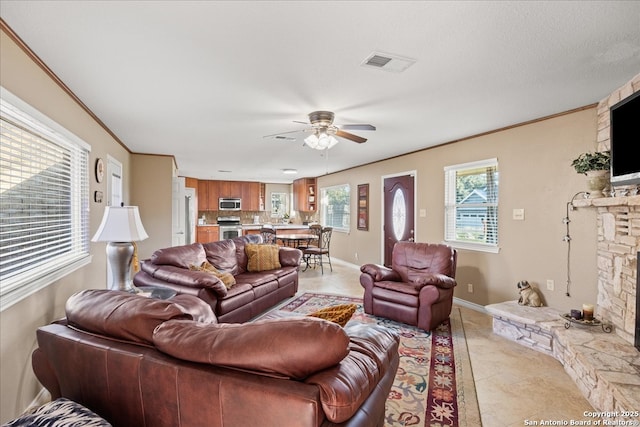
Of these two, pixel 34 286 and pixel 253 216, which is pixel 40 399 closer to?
pixel 34 286

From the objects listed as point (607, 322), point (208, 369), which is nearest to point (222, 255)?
point (208, 369)

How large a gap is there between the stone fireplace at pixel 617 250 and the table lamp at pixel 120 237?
3.89m

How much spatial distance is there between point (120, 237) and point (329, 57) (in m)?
2.18

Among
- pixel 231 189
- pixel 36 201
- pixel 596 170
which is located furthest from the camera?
pixel 231 189

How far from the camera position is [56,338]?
1.40 meters

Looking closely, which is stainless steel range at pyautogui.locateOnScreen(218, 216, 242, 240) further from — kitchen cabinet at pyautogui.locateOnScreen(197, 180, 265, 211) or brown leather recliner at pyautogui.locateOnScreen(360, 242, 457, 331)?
brown leather recliner at pyautogui.locateOnScreen(360, 242, 457, 331)

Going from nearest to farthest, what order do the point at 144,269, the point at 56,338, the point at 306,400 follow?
the point at 306,400, the point at 56,338, the point at 144,269

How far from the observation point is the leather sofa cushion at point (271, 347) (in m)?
1.06

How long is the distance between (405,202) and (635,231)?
3.34 meters

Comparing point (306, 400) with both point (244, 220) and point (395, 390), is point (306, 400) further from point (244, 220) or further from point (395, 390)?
point (244, 220)

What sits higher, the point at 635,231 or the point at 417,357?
the point at 635,231

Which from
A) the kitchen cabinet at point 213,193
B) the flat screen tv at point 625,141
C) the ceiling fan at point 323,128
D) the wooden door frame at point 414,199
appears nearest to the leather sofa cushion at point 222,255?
the ceiling fan at point 323,128

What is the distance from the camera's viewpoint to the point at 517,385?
2.44 metres

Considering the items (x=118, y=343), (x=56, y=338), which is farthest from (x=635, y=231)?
(x=56, y=338)
